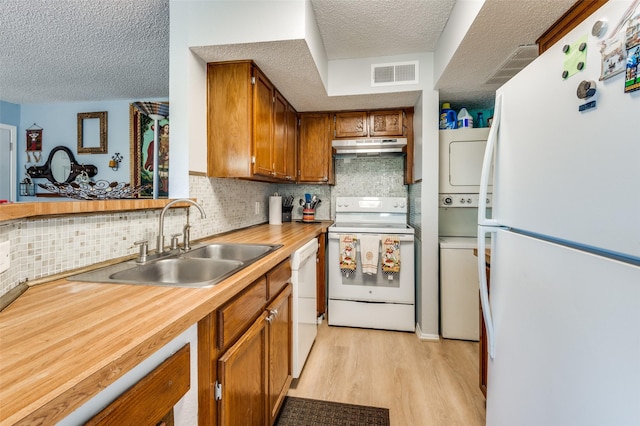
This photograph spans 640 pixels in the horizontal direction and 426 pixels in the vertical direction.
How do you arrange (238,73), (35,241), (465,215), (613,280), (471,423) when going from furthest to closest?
(465,215), (238,73), (471,423), (35,241), (613,280)

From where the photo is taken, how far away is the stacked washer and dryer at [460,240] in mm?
2480

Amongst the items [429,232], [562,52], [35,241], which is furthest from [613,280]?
[429,232]

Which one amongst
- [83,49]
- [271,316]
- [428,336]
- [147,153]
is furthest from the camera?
[147,153]

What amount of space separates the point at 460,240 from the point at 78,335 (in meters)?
2.71

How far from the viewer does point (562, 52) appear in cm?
79

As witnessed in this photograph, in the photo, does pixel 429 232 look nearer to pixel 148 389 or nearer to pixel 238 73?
pixel 238 73

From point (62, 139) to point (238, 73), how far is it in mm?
3423

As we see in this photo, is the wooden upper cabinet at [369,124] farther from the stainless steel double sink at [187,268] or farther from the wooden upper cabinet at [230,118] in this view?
the stainless steel double sink at [187,268]

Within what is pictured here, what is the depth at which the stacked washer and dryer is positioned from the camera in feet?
8.14

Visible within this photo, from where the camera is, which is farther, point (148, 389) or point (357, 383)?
point (357, 383)

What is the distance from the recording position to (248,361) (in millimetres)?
1116

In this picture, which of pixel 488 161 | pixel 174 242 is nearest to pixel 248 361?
pixel 174 242

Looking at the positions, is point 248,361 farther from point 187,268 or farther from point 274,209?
point 274,209

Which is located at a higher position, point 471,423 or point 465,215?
point 465,215
